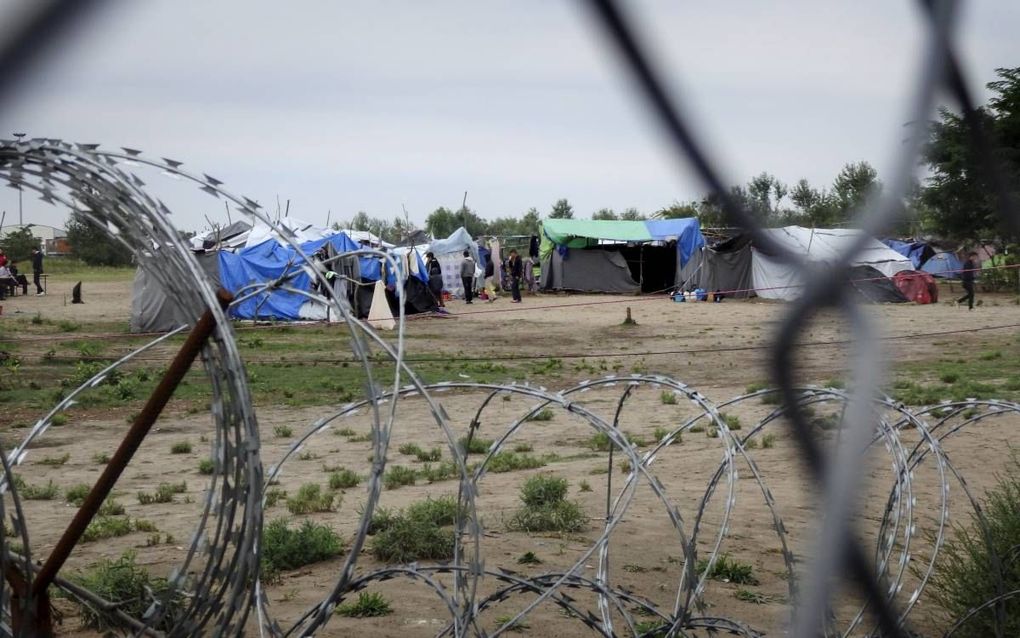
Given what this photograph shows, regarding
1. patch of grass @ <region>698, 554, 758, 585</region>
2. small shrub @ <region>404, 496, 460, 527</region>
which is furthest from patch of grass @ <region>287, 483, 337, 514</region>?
patch of grass @ <region>698, 554, 758, 585</region>

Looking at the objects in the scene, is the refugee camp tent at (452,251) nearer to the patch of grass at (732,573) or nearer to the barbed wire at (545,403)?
the barbed wire at (545,403)

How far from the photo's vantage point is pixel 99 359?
55.2 ft

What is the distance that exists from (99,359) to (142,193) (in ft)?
47.2

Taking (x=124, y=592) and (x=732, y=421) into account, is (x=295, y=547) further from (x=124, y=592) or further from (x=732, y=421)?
(x=732, y=421)

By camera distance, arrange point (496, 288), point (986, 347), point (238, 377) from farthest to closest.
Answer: point (496, 288), point (986, 347), point (238, 377)

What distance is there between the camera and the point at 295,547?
6.80m

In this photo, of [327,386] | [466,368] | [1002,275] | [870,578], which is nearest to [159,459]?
[327,386]

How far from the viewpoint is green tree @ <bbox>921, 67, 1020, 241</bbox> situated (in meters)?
1.20

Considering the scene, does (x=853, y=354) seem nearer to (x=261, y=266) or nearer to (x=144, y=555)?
(x=144, y=555)

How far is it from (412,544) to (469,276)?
2644 cm

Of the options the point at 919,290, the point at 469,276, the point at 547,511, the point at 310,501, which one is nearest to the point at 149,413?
the point at 547,511

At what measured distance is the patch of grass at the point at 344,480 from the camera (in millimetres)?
8969

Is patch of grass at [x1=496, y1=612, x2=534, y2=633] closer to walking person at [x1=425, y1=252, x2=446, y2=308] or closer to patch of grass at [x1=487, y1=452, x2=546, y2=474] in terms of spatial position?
patch of grass at [x1=487, y1=452, x2=546, y2=474]

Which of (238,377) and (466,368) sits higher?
(238,377)
